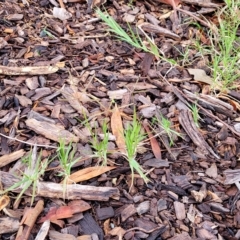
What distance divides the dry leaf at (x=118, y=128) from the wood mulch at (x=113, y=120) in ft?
0.04

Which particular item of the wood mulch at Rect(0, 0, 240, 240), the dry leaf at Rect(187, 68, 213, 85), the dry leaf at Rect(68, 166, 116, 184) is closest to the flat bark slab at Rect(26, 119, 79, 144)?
the wood mulch at Rect(0, 0, 240, 240)

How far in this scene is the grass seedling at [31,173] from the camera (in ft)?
4.68

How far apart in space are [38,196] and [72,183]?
0.37 ft

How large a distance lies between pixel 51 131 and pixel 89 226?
38 centimetres

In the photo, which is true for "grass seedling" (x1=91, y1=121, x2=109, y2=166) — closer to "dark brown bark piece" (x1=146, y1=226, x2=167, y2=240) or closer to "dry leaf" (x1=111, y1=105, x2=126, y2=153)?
"dry leaf" (x1=111, y1=105, x2=126, y2=153)

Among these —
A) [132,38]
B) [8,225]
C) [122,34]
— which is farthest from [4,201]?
[132,38]

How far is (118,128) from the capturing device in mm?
1656

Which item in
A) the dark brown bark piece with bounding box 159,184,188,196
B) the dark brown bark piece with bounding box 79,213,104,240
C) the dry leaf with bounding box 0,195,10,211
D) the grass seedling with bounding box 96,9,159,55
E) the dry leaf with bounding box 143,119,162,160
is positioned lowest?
the dry leaf with bounding box 0,195,10,211

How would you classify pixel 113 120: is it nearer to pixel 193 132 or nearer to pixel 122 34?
pixel 193 132

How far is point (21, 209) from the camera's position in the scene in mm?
1424

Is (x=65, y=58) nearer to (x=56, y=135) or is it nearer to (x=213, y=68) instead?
(x=56, y=135)

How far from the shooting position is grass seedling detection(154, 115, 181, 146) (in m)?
1.63

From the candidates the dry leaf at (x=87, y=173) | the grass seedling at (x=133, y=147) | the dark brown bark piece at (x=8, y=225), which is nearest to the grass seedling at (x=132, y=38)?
the grass seedling at (x=133, y=147)

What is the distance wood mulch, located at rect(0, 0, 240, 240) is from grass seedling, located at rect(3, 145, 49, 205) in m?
0.02
